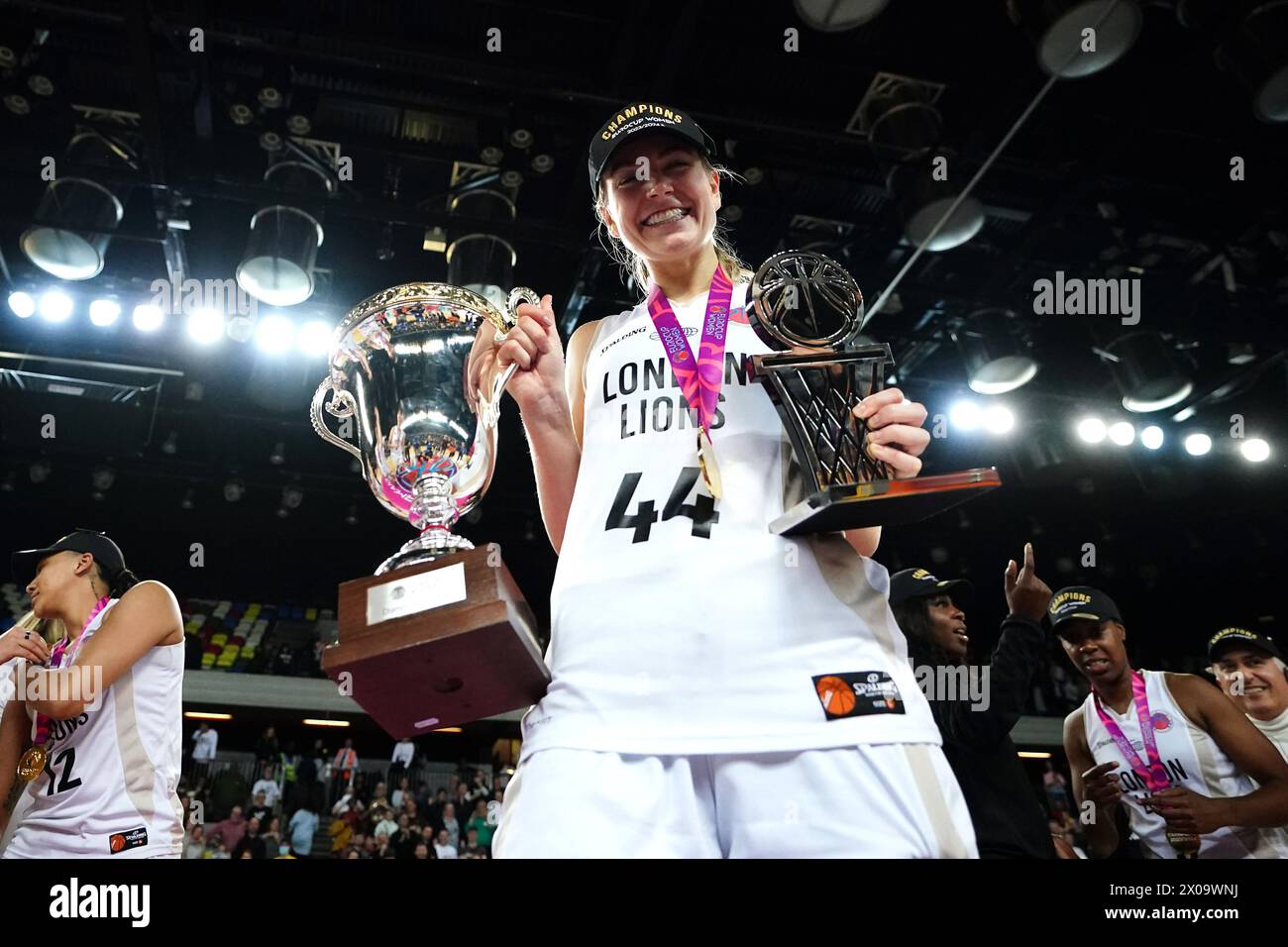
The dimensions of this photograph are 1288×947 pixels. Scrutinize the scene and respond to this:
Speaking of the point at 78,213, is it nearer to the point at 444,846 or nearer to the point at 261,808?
the point at 444,846

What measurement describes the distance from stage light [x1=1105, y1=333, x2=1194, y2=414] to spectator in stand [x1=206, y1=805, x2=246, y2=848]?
27.3 feet

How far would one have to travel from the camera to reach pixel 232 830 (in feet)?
30.9

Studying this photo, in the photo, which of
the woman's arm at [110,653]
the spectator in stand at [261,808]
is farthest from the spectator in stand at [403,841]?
the woman's arm at [110,653]

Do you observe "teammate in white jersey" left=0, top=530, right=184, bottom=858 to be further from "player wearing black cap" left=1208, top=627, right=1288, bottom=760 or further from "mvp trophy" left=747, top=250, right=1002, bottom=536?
"player wearing black cap" left=1208, top=627, right=1288, bottom=760

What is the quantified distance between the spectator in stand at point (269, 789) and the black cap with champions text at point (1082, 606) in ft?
30.0

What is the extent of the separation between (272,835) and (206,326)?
4.85 m

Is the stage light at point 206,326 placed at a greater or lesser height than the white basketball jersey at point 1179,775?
greater

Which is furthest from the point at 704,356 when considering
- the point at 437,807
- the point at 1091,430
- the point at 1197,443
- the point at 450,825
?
the point at 437,807

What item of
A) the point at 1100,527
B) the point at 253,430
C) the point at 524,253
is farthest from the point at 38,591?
the point at 1100,527

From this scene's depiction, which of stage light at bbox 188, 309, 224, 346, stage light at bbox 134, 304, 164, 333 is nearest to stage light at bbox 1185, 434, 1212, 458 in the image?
stage light at bbox 188, 309, 224, 346

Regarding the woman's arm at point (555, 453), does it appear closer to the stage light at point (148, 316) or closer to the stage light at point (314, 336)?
the stage light at point (314, 336)

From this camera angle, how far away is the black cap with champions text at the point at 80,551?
10.9 ft
